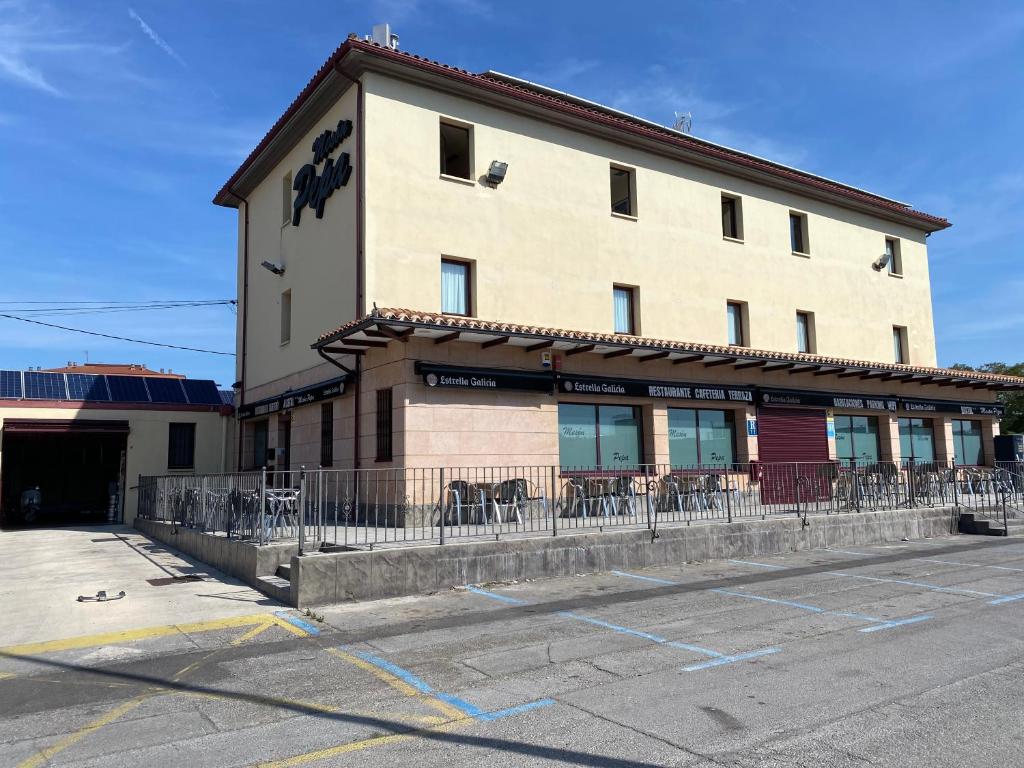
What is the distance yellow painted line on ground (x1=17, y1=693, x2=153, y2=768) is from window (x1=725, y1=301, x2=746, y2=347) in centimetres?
1743

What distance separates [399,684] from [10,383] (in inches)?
827

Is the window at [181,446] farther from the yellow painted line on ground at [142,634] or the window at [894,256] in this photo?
the window at [894,256]

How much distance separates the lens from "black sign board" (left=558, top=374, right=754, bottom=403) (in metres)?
16.1

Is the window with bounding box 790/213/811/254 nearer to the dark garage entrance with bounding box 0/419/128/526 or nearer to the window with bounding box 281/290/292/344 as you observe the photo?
the window with bounding box 281/290/292/344

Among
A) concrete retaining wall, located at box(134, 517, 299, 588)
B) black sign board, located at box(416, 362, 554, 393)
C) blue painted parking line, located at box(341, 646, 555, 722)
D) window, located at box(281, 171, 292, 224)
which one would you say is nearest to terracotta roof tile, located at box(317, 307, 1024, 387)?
black sign board, located at box(416, 362, 554, 393)

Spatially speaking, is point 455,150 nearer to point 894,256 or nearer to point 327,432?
point 327,432

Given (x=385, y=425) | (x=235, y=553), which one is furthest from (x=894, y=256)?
(x=235, y=553)

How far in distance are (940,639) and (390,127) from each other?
13.2 m

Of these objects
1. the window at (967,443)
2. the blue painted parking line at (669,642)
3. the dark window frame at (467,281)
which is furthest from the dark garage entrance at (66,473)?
the window at (967,443)

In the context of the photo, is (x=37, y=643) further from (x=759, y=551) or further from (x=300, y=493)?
(x=759, y=551)

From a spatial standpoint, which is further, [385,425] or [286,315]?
[286,315]

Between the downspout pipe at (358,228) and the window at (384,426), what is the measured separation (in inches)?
23.5

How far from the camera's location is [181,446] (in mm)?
22547

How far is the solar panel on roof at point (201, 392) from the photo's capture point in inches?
924
